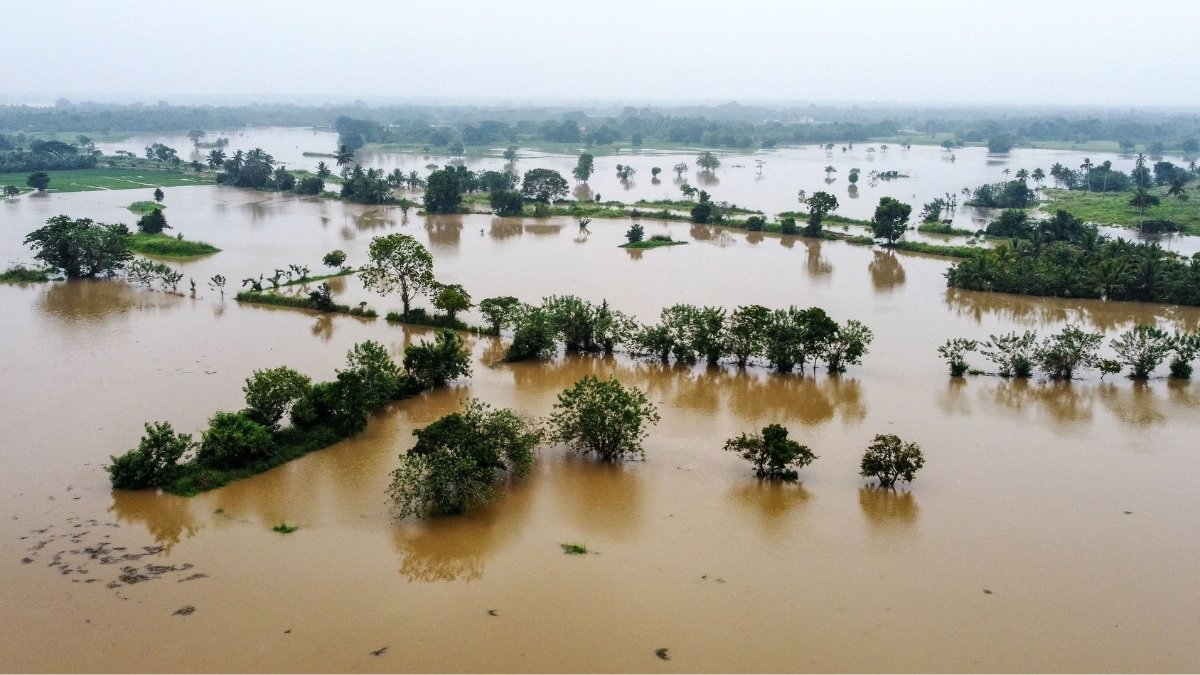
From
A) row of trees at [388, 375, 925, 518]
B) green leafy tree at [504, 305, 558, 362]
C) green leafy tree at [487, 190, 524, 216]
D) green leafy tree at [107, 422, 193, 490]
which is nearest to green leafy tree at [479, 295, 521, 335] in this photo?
green leafy tree at [504, 305, 558, 362]

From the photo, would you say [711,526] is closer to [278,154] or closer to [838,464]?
[838,464]

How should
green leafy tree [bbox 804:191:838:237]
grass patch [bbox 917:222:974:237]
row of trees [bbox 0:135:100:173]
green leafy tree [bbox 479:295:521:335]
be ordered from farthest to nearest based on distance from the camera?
row of trees [bbox 0:135:100:173]
grass patch [bbox 917:222:974:237]
green leafy tree [bbox 804:191:838:237]
green leafy tree [bbox 479:295:521:335]

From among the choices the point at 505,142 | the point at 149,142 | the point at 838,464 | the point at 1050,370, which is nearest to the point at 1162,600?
the point at 838,464

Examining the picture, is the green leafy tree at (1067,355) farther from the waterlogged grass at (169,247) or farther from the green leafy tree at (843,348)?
the waterlogged grass at (169,247)

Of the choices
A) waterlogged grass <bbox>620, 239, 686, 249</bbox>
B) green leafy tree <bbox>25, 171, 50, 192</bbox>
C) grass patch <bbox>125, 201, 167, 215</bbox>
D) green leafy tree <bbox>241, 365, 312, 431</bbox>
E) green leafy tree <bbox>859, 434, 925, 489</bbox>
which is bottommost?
green leafy tree <bbox>859, 434, 925, 489</bbox>

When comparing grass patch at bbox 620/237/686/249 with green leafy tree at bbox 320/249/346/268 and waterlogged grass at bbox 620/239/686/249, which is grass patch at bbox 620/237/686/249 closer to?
waterlogged grass at bbox 620/239/686/249

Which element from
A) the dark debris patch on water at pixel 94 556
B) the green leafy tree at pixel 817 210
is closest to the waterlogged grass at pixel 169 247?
the dark debris patch on water at pixel 94 556
